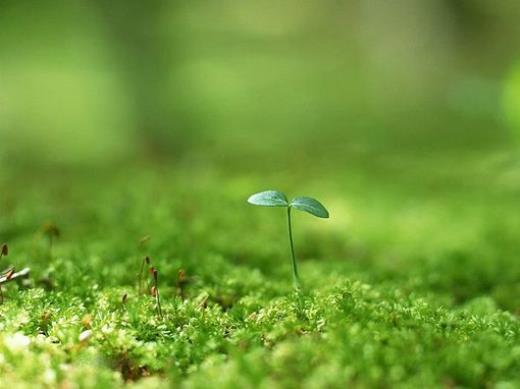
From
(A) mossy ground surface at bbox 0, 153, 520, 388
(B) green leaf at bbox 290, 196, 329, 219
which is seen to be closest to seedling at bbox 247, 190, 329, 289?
(B) green leaf at bbox 290, 196, 329, 219

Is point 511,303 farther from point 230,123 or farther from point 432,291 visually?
point 230,123

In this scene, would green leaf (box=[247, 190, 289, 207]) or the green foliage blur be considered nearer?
the green foliage blur

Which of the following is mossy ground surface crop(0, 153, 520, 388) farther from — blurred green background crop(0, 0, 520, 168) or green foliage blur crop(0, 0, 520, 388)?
blurred green background crop(0, 0, 520, 168)

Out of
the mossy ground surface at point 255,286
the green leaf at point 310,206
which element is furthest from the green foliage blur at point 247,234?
the green leaf at point 310,206

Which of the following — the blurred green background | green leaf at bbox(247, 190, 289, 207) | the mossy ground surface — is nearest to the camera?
the mossy ground surface

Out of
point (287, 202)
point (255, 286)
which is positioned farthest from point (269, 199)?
point (255, 286)

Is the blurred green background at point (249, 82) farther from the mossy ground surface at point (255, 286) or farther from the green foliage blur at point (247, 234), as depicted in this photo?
the mossy ground surface at point (255, 286)

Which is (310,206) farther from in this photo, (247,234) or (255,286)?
(247,234)
